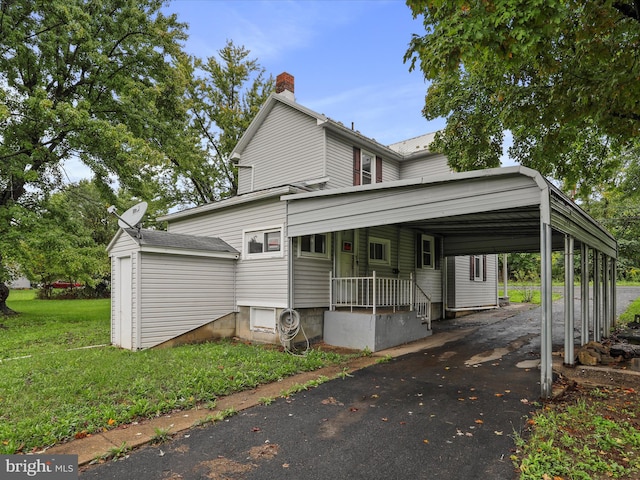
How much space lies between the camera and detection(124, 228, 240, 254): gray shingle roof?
27.6ft

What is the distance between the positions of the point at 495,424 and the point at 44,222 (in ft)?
47.6

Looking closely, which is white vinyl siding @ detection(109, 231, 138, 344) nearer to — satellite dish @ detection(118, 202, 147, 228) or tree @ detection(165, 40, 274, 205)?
satellite dish @ detection(118, 202, 147, 228)

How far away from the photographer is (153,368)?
6.43 m

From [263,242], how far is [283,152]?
3.97 meters

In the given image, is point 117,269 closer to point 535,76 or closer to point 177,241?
point 177,241

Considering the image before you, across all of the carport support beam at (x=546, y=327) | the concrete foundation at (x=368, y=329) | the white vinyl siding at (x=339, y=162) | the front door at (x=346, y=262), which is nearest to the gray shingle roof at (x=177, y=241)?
the front door at (x=346, y=262)

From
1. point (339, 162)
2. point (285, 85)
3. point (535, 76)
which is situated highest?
point (285, 85)

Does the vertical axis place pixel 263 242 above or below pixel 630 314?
above

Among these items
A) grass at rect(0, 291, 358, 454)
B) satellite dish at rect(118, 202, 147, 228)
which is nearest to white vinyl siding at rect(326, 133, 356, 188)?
satellite dish at rect(118, 202, 147, 228)

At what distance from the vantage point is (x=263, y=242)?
31.9 ft

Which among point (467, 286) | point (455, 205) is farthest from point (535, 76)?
point (467, 286)

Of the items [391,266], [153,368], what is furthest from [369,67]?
[153,368]

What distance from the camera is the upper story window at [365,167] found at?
1185 centimetres

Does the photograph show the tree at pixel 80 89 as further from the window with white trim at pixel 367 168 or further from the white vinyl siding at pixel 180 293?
the window with white trim at pixel 367 168
